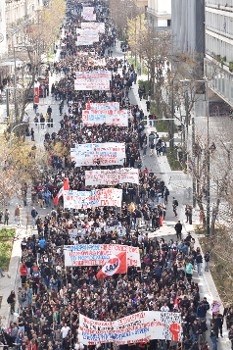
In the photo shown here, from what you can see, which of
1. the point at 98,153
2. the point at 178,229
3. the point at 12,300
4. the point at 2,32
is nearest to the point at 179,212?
the point at 178,229

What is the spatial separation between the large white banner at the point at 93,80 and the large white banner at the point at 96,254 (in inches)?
1713

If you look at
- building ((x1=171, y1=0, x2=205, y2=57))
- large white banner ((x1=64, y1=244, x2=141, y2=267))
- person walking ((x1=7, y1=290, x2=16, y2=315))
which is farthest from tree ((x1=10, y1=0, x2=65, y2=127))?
person walking ((x1=7, y1=290, x2=16, y2=315))

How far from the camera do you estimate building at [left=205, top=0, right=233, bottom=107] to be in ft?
242

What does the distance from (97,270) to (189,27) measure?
193ft

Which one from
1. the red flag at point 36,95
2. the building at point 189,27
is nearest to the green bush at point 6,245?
the red flag at point 36,95

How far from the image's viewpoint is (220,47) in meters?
78.9

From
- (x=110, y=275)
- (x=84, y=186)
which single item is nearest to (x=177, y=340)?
(x=110, y=275)

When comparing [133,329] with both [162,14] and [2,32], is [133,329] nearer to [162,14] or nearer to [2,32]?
[2,32]

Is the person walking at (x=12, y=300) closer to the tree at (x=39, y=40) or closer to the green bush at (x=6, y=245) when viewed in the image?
the green bush at (x=6, y=245)

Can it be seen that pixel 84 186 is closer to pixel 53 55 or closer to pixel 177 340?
pixel 177 340

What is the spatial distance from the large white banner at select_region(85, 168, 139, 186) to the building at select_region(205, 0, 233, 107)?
69.1 feet

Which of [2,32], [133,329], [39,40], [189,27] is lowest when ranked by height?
[39,40]

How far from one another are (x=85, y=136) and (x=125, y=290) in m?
30.7

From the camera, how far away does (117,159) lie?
5694 centimetres
